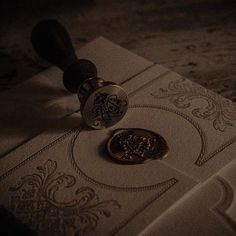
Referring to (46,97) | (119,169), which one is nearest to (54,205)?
(119,169)

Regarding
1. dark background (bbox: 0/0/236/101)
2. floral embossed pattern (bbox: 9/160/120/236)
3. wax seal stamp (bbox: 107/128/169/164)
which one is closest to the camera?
floral embossed pattern (bbox: 9/160/120/236)

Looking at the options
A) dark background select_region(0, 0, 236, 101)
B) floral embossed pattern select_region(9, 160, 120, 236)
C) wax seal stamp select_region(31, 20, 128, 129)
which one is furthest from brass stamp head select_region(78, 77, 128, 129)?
dark background select_region(0, 0, 236, 101)

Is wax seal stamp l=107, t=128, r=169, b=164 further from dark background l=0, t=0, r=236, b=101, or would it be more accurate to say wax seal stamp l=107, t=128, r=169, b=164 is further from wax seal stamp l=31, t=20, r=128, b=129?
dark background l=0, t=0, r=236, b=101

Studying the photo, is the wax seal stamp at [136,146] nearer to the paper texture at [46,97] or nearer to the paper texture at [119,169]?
the paper texture at [119,169]

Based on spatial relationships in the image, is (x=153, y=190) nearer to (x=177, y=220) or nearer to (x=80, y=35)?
(x=177, y=220)

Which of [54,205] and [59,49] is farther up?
[59,49]

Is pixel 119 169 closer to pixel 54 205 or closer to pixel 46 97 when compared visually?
pixel 54 205
